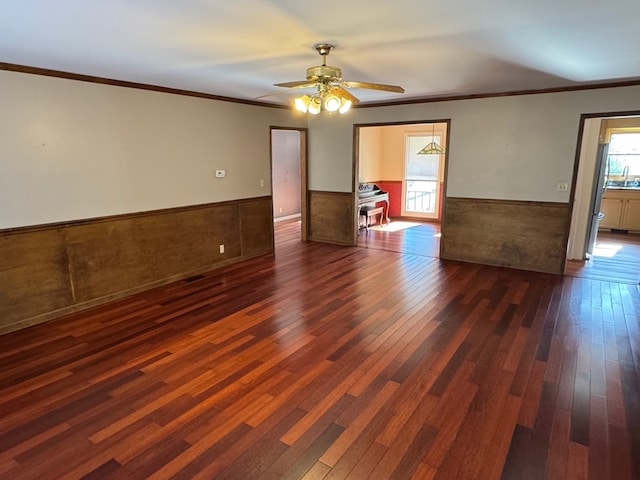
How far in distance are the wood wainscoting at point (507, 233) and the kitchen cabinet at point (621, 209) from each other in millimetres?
3889

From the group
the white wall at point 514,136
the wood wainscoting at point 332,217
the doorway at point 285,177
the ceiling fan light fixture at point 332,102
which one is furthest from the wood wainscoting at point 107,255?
the doorway at point 285,177

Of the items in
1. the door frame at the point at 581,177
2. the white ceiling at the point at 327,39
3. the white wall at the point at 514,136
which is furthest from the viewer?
the white wall at the point at 514,136

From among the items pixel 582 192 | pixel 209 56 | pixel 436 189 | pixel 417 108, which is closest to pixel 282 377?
pixel 209 56

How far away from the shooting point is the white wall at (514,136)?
4.77 meters

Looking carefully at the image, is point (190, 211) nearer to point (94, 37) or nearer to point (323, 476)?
point (94, 37)

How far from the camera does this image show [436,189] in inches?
375

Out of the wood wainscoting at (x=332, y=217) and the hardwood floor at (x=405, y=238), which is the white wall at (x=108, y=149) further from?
the hardwood floor at (x=405, y=238)

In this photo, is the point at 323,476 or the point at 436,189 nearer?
the point at 323,476

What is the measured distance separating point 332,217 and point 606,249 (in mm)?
4649

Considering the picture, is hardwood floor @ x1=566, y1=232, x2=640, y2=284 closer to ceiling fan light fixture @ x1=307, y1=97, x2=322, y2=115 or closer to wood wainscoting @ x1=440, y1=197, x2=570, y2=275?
wood wainscoting @ x1=440, y1=197, x2=570, y2=275

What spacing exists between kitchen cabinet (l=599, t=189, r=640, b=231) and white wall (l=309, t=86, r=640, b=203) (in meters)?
3.93

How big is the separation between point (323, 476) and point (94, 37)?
10.2 ft

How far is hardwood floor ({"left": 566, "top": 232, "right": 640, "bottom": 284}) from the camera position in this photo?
510 centimetres

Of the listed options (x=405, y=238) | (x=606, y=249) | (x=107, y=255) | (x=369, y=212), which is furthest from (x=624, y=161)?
(x=107, y=255)
